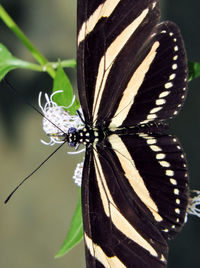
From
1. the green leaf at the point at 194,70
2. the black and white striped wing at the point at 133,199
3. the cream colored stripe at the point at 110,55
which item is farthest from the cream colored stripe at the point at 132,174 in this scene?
the green leaf at the point at 194,70

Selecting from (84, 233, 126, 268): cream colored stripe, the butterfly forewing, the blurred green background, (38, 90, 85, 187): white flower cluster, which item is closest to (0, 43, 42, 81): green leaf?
(38, 90, 85, 187): white flower cluster

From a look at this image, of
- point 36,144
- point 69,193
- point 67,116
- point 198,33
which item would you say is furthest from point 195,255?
point 67,116

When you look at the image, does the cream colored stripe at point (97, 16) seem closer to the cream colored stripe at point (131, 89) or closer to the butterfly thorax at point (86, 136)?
the cream colored stripe at point (131, 89)

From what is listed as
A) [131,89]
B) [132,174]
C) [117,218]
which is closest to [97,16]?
[131,89]

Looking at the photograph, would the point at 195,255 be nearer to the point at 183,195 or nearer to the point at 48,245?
the point at 48,245

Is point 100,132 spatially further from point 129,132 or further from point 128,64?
point 128,64

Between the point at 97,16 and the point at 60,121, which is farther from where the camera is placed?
the point at 60,121
